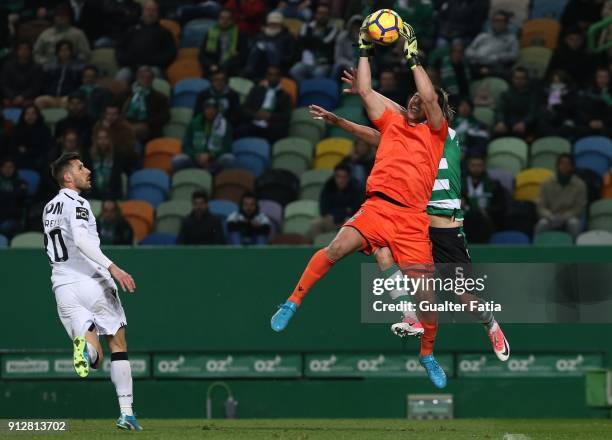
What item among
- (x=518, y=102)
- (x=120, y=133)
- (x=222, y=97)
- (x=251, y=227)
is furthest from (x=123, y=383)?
(x=518, y=102)

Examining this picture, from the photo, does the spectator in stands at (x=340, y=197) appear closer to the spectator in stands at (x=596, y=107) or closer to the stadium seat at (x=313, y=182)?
the stadium seat at (x=313, y=182)

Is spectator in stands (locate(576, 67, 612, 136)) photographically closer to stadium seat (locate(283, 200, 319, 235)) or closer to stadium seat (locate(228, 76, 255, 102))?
stadium seat (locate(283, 200, 319, 235))

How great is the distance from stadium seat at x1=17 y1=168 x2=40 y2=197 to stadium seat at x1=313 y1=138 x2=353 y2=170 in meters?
3.81

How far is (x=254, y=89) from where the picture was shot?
22516mm

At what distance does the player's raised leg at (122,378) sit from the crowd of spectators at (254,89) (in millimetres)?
5413

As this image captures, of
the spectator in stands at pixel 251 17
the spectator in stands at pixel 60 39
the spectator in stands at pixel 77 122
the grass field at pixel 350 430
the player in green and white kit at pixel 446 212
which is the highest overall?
the spectator in stands at pixel 251 17

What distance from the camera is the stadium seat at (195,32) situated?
24828 millimetres

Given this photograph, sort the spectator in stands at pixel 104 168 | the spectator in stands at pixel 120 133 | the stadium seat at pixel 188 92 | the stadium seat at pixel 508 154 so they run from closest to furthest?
the stadium seat at pixel 508 154
the spectator in stands at pixel 104 168
the spectator in stands at pixel 120 133
the stadium seat at pixel 188 92

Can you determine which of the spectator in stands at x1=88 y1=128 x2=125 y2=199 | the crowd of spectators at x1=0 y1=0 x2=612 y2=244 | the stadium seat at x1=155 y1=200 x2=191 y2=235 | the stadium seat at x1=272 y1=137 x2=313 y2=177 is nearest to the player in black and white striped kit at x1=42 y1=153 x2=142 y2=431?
the crowd of spectators at x1=0 y1=0 x2=612 y2=244

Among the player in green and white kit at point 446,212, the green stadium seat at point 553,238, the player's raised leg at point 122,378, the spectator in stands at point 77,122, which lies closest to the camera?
the player's raised leg at point 122,378

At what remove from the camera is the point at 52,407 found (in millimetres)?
18734

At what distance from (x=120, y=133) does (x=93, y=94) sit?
1.38 metres

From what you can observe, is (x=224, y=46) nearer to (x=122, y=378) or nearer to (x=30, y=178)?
(x=30, y=178)

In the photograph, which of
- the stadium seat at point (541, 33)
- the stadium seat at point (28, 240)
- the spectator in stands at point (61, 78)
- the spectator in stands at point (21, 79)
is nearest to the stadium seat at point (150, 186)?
the stadium seat at point (28, 240)
